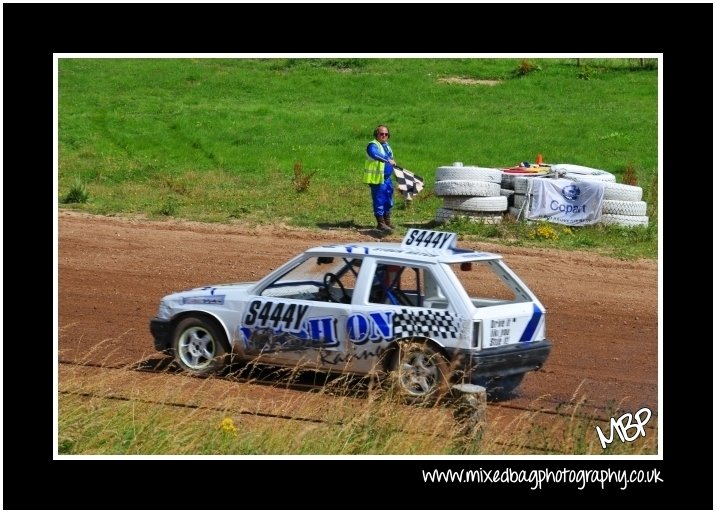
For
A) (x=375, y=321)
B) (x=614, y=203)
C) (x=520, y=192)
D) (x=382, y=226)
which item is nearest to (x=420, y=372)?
(x=375, y=321)

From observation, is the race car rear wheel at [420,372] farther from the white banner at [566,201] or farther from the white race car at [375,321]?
the white banner at [566,201]

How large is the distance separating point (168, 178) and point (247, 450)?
14960 mm

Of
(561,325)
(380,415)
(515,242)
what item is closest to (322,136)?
(515,242)

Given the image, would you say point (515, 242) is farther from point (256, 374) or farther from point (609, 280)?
point (256, 374)

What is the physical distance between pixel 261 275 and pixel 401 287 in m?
5.94

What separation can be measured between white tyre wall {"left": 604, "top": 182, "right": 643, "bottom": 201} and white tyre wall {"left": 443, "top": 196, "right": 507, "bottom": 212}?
171cm

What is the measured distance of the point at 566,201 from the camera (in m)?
18.9

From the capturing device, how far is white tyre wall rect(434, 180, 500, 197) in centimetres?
1872

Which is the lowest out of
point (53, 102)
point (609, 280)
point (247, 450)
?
point (247, 450)

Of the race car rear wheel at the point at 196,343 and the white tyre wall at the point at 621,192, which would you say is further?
the white tyre wall at the point at 621,192

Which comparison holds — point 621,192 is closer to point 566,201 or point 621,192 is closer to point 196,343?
point 566,201

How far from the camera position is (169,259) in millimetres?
17203

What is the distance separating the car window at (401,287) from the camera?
34.7 ft

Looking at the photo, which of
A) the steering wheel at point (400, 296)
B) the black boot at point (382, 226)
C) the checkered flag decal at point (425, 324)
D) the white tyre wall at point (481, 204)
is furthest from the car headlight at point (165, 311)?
the white tyre wall at point (481, 204)
